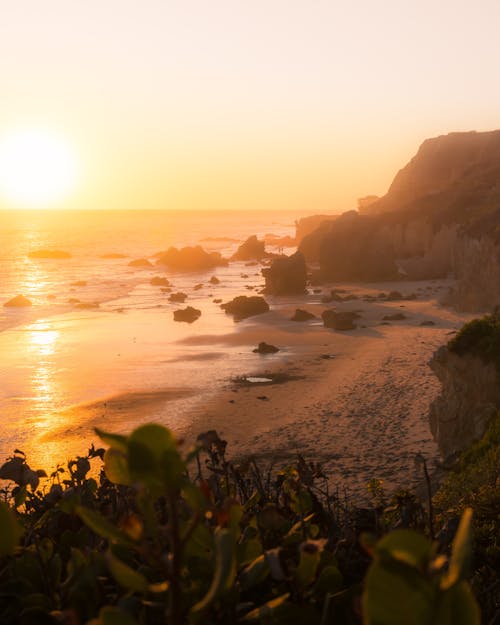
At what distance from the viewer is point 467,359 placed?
42.3 ft

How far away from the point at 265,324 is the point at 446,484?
2863 centimetres

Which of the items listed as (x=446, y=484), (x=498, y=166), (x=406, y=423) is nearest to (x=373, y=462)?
(x=406, y=423)

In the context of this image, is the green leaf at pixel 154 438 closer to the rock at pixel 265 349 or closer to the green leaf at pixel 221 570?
the green leaf at pixel 221 570

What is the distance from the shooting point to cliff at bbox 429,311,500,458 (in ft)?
40.5

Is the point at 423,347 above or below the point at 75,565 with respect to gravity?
below

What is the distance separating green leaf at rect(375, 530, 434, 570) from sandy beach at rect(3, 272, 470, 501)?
12317mm

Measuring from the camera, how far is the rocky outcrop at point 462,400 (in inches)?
484

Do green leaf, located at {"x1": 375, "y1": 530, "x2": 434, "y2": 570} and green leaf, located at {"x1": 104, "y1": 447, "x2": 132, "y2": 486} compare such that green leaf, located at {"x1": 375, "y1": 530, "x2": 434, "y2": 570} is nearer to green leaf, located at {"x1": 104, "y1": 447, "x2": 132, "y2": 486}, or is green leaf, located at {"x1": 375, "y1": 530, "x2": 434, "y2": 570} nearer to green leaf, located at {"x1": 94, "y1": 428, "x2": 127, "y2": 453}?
green leaf, located at {"x1": 94, "y1": 428, "x2": 127, "y2": 453}

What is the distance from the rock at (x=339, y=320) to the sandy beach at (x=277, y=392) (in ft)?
2.03

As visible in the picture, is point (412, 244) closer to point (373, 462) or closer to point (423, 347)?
point (423, 347)

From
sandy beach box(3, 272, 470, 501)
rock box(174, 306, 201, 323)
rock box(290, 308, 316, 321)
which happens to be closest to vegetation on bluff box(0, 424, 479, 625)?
sandy beach box(3, 272, 470, 501)

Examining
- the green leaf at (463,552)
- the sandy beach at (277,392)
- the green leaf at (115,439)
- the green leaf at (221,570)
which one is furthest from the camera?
the sandy beach at (277,392)

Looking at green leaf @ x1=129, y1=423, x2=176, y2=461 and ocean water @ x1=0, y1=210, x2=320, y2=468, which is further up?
green leaf @ x1=129, y1=423, x2=176, y2=461

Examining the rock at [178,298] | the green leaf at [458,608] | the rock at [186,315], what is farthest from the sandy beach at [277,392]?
the rock at [178,298]
